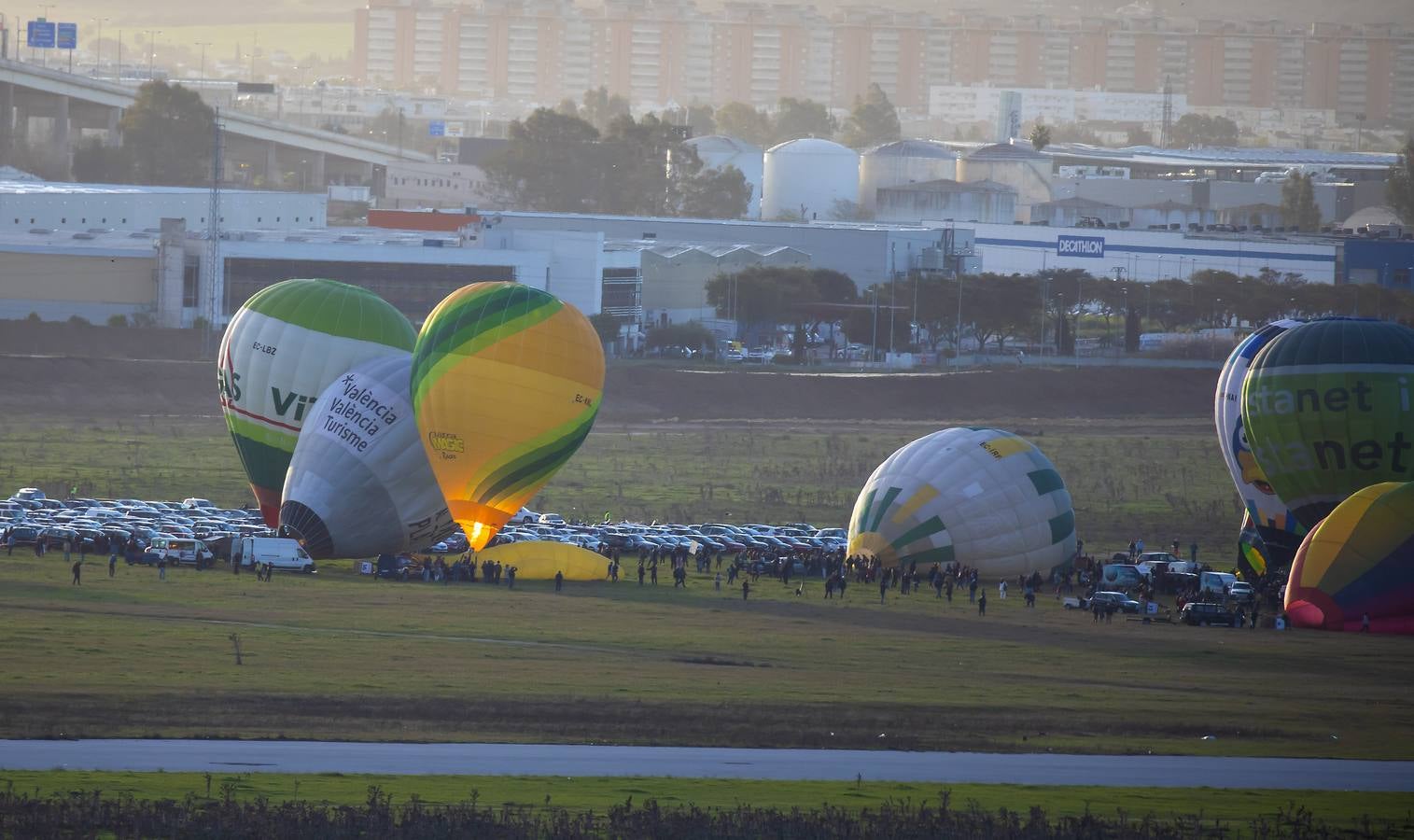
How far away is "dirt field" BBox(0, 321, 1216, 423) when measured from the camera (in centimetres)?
6200

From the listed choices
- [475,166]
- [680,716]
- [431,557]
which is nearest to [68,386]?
[431,557]

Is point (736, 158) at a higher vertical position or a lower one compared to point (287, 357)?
higher

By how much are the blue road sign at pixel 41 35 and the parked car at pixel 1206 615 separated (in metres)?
115

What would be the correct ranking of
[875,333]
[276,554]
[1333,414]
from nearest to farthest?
[276,554], [1333,414], [875,333]

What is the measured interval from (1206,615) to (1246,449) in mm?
6684

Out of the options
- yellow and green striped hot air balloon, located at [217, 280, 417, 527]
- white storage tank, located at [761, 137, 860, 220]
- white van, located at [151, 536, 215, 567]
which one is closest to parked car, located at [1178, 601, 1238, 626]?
yellow and green striped hot air balloon, located at [217, 280, 417, 527]

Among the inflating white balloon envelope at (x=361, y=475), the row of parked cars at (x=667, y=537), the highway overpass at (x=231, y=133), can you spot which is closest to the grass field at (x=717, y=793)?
the inflating white balloon envelope at (x=361, y=475)

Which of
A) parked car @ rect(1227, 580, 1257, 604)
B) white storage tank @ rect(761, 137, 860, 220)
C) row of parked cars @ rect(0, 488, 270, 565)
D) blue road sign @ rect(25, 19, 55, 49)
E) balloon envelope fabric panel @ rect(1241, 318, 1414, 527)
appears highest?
blue road sign @ rect(25, 19, 55, 49)

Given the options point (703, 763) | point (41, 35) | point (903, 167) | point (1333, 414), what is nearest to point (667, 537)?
point (1333, 414)

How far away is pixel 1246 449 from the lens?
3928 cm

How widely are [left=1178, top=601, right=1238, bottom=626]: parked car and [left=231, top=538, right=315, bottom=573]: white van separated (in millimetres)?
13829

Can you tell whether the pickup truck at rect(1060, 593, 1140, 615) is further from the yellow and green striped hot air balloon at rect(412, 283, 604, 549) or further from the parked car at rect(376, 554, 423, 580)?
the parked car at rect(376, 554, 423, 580)

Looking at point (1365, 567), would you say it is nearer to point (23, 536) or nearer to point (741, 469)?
point (23, 536)

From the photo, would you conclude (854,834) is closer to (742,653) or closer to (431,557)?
(742,653)
